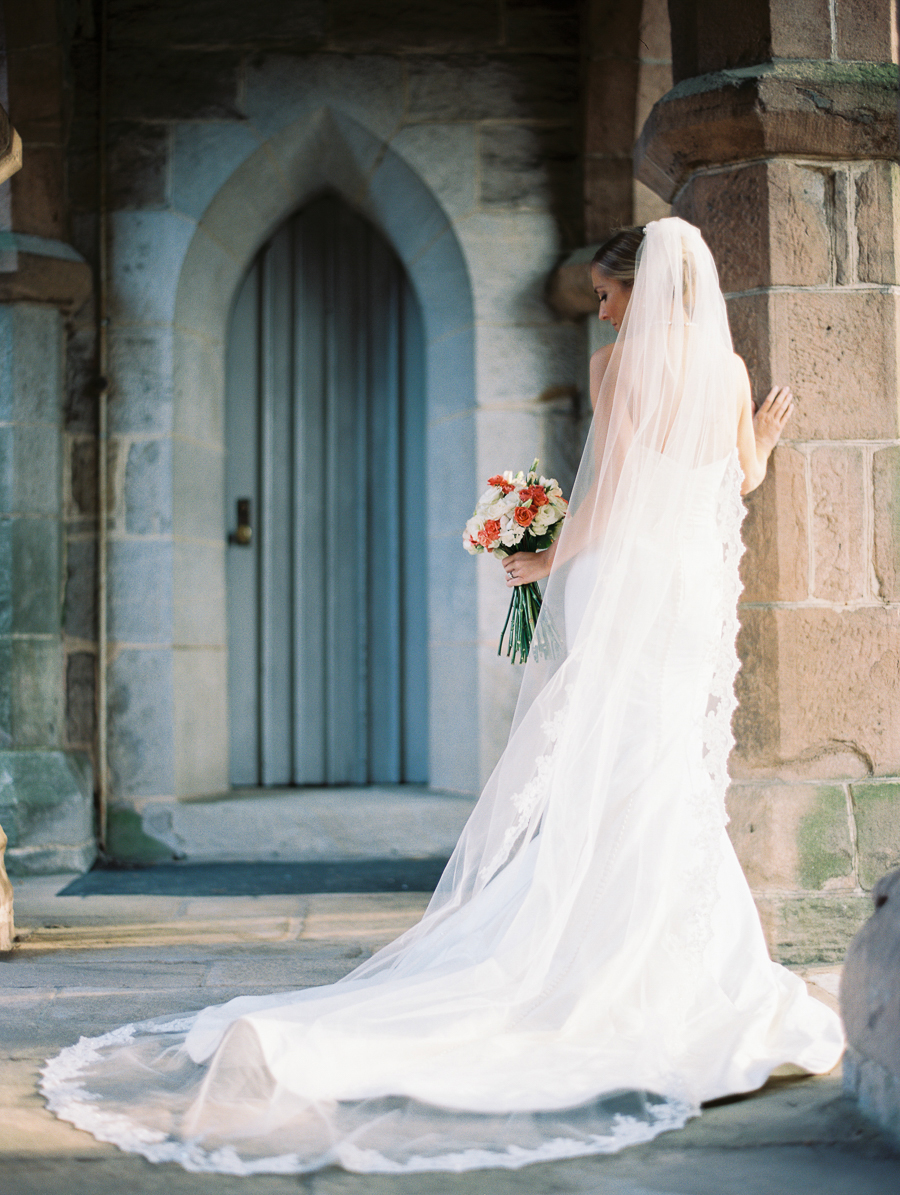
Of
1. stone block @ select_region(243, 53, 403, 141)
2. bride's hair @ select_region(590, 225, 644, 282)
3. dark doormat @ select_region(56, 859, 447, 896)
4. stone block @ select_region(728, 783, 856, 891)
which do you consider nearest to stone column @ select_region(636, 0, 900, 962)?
stone block @ select_region(728, 783, 856, 891)

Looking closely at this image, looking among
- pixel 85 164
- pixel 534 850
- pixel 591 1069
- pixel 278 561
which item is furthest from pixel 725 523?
pixel 85 164

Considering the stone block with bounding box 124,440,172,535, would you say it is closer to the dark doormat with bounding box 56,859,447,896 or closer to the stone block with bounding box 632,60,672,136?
the dark doormat with bounding box 56,859,447,896

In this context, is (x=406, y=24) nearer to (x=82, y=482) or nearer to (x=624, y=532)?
(x=82, y=482)

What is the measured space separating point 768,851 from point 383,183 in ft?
11.4

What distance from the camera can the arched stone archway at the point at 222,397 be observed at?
479 cm

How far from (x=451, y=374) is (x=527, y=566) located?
2342 mm

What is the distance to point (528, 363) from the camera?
4.80m

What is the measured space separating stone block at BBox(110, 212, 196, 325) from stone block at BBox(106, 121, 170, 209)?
7 centimetres

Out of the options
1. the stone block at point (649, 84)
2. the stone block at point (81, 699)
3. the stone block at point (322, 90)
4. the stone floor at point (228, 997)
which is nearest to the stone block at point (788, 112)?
the stone block at point (649, 84)

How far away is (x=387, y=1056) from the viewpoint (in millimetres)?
2027

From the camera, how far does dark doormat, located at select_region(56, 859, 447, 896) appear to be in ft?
13.1

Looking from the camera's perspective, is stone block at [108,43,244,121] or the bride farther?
stone block at [108,43,244,121]

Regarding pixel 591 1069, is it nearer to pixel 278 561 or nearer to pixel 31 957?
pixel 31 957

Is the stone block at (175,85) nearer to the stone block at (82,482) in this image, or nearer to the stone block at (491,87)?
the stone block at (491,87)
